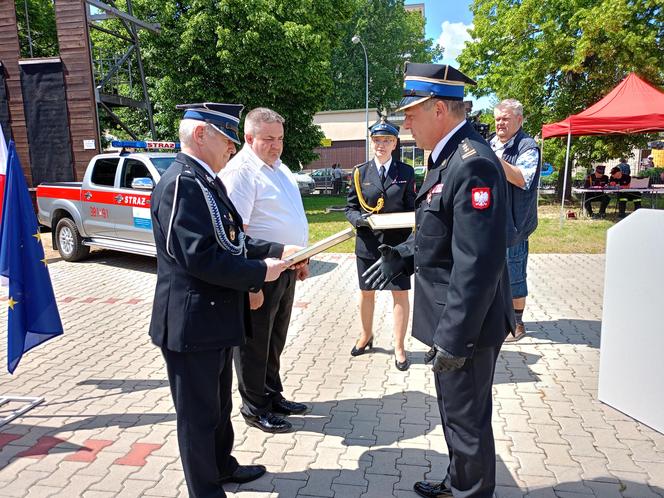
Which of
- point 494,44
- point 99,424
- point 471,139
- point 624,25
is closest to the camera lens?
point 471,139

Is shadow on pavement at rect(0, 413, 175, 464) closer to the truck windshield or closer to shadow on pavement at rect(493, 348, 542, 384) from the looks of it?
shadow on pavement at rect(493, 348, 542, 384)

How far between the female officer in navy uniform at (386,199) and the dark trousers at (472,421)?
2064 millimetres

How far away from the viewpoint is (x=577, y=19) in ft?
56.3

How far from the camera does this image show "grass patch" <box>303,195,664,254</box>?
33.4ft

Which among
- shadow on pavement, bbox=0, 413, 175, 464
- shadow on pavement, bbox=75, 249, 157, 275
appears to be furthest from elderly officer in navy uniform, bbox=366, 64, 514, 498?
shadow on pavement, bbox=75, 249, 157, 275

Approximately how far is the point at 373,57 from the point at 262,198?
4395 cm

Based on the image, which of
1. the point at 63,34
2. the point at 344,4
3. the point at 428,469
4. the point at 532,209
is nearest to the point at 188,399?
the point at 428,469

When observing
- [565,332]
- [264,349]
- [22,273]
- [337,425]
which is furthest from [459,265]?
[565,332]

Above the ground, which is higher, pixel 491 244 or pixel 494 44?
pixel 494 44

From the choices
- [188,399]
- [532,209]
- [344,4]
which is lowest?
[188,399]

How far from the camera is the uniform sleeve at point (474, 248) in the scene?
2.04 metres

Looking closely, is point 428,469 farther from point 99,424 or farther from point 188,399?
point 99,424

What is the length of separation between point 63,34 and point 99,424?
1255cm

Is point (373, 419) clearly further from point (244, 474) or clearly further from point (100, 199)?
point (100, 199)
